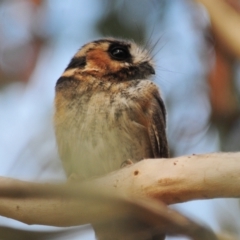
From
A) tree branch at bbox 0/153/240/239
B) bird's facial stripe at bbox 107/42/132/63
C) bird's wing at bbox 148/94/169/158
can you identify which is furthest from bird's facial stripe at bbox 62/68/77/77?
tree branch at bbox 0/153/240/239

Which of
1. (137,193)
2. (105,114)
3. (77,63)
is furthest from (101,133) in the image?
(137,193)

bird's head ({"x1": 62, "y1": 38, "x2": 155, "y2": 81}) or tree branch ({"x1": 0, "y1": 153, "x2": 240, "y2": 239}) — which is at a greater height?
bird's head ({"x1": 62, "y1": 38, "x2": 155, "y2": 81})

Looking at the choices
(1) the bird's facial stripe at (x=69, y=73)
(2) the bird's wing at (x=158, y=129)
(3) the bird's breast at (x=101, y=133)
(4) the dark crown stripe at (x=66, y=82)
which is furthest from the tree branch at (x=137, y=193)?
(1) the bird's facial stripe at (x=69, y=73)

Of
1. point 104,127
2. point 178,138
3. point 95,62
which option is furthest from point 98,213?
point 95,62

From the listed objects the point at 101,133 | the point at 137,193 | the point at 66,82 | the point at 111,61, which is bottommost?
the point at 137,193

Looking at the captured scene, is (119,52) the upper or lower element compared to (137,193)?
upper

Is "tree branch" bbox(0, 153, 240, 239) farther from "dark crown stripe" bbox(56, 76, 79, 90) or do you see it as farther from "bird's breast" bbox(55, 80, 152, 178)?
"dark crown stripe" bbox(56, 76, 79, 90)

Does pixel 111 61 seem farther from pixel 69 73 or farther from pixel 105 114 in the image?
pixel 105 114

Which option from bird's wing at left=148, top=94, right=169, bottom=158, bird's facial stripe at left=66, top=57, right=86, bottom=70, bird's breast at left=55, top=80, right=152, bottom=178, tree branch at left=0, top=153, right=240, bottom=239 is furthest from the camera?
bird's facial stripe at left=66, top=57, right=86, bottom=70

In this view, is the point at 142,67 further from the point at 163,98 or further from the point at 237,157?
the point at 237,157

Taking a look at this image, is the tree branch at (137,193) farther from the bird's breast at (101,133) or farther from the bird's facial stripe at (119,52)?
the bird's facial stripe at (119,52)
